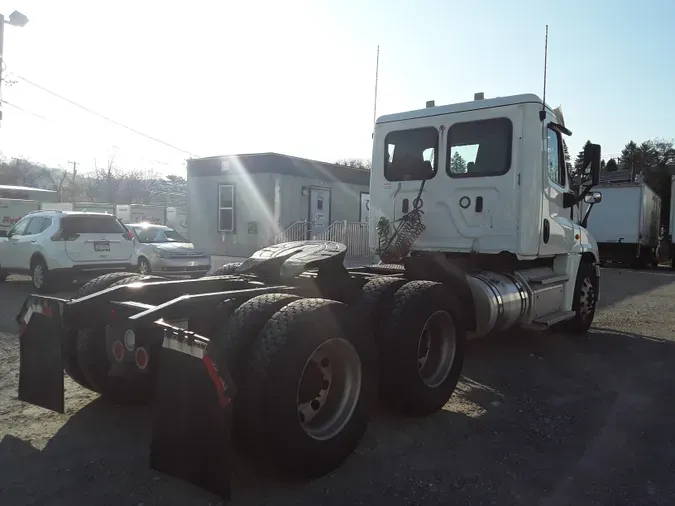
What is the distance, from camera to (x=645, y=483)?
3.41 m

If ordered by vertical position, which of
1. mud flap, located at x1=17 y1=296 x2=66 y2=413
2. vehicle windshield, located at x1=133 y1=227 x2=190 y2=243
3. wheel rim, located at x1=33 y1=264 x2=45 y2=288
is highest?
vehicle windshield, located at x1=133 y1=227 x2=190 y2=243

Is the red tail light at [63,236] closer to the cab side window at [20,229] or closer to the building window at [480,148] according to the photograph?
the cab side window at [20,229]

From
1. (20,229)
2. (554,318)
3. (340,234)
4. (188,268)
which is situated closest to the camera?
(554,318)

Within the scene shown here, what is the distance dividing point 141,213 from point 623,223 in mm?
25405

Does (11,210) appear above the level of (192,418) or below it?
above

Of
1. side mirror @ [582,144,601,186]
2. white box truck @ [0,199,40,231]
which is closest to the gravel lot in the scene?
side mirror @ [582,144,601,186]

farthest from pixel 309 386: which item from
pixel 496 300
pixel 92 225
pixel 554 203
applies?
pixel 92 225

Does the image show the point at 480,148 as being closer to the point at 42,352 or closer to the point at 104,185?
the point at 42,352

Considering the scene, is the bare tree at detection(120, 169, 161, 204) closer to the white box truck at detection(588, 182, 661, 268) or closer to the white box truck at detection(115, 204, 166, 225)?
the white box truck at detection(115, 204, 166, 225)

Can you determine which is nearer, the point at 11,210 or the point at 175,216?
the point at 11,210

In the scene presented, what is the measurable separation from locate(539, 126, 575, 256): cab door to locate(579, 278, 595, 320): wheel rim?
894 mm

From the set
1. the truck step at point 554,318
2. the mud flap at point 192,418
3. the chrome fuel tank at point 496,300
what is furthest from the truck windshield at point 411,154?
the mud flap at point 192,418

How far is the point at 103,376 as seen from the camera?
A: 4.10 metres

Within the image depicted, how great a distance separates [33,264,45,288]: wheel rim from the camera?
1141cm
